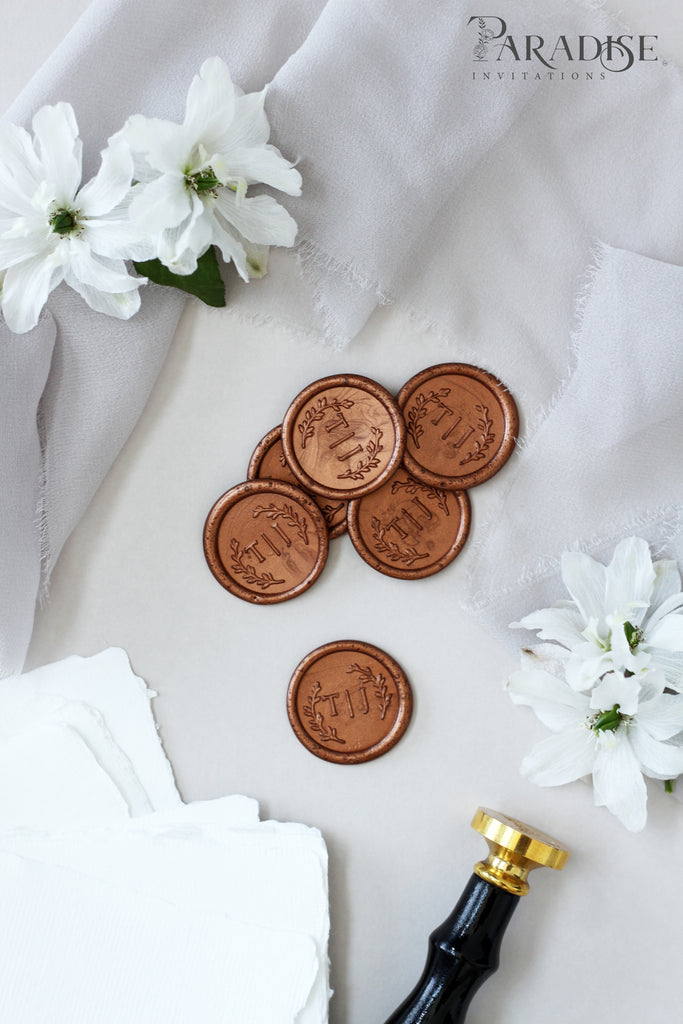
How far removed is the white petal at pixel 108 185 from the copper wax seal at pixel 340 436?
233mm

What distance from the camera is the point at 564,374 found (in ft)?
2.39

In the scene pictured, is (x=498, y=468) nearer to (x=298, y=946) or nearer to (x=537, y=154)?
(x=537, y=154)

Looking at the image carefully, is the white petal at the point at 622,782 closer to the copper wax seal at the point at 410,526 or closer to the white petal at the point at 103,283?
the copper wax seal at the point at 410,526

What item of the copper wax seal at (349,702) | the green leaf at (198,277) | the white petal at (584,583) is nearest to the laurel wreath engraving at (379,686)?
the copper wax seal at (349,702)

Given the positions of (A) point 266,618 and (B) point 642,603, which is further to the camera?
(A) point 266,618

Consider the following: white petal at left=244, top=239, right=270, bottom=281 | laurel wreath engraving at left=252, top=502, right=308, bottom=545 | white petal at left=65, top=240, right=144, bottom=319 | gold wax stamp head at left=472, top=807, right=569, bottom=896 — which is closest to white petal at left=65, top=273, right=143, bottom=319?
white petal at left=65, top=240, right=144, bottom=319

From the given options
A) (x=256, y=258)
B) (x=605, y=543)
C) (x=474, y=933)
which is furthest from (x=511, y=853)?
(x=256, y=258)

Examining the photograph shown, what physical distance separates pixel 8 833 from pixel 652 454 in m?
0.71

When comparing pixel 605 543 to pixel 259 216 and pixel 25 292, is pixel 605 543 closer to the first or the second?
pixel 259 216

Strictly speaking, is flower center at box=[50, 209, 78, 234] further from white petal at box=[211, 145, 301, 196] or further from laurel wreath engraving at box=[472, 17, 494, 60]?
laurel wreath engraving at box=[472, 17, 494, 60]

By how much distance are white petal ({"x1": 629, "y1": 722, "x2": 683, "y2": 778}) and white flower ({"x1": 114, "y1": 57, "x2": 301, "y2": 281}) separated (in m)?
0.53

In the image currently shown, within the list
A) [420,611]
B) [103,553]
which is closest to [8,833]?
[103,553]

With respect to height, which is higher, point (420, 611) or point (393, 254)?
point (393, 254)

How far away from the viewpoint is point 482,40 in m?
0.69
